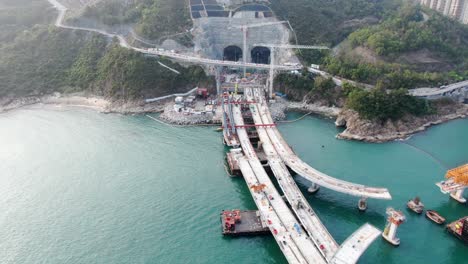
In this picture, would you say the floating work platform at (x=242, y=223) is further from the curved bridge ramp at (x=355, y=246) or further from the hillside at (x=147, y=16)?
the hillside at (x=147, y=16)

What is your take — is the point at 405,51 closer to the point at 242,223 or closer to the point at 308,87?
the point at 308,87

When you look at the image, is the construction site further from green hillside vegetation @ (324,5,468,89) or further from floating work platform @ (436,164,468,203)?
green hillside vegetation @ (324,5,468,89)

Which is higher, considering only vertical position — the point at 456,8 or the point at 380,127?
the point at 456,8

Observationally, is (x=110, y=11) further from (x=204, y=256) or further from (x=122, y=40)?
(x=204, y=256)

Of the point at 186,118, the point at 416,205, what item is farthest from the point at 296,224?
the point at 186,118

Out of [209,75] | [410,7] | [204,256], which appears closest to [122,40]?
[209,75]

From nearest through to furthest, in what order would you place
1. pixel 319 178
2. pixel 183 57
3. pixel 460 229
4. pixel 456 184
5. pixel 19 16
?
pixel 460 229 < pixel 456 184 < pixel 319 178 < pixel 183 57 < pixel 19 16

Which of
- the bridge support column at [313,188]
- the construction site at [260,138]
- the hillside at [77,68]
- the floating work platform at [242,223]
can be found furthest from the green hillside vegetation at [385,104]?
the floating work platform at [242,223]
